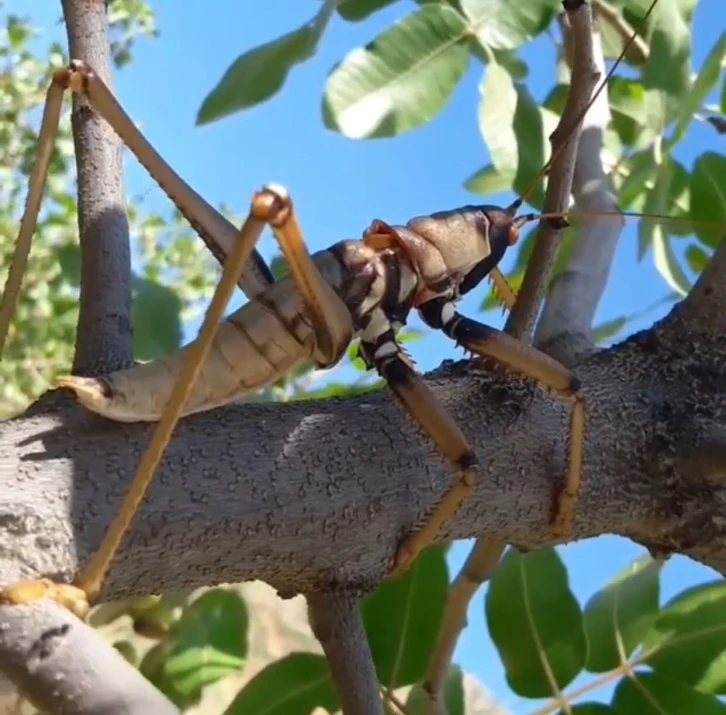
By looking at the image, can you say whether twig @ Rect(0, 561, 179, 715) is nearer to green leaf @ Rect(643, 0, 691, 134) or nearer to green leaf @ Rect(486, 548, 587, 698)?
green leaf @ Rect(486, 548, 587, 698)

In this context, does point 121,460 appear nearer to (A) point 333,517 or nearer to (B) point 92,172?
(A) point 333,517

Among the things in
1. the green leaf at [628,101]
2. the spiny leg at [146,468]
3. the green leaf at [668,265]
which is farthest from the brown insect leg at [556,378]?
the green leaf at [628,101]

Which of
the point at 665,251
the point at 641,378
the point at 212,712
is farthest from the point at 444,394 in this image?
the point at 212,712

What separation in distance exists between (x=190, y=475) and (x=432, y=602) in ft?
2.06

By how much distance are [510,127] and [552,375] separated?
1.99ft

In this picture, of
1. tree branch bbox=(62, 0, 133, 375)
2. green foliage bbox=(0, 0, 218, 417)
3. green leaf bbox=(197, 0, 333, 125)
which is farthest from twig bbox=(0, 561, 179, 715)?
green foliage bbox=(0, 0, 218, 417)

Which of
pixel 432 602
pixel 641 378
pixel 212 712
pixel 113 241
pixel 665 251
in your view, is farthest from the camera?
pixel 212 712

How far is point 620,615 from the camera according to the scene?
146 centimetres

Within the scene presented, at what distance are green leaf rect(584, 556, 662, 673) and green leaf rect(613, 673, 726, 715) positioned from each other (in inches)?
1.6

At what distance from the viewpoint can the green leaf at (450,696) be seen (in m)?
1.40

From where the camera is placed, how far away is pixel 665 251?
1945 millimetres

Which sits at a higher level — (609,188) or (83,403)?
(609,188)

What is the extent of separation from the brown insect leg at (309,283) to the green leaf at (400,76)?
0.29 meters

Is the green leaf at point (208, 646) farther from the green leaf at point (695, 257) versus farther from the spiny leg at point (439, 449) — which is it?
the green leaf at point (695, 257)
